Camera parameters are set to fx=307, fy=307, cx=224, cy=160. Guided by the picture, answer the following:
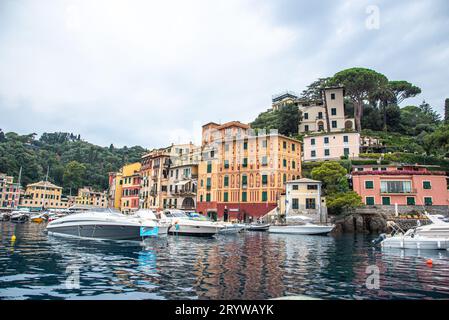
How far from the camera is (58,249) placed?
17.2 m

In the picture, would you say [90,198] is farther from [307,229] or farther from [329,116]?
[307,229]

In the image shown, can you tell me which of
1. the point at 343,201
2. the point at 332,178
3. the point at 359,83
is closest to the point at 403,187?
the point at 332,178

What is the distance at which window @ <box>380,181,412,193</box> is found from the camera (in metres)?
41.8

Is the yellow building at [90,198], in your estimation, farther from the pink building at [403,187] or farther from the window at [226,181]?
the pink building at [403,187]

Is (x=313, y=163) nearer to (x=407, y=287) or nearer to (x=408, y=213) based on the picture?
(x=408, y=213)

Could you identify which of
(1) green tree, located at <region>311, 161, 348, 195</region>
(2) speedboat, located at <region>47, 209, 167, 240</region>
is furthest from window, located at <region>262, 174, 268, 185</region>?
(2) speedboat, located at <region>47, 209, 167, 240</region>

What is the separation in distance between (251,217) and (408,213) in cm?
2166

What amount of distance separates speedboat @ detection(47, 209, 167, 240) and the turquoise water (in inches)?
108

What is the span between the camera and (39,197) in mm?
93312

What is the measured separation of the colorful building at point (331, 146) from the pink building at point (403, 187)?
12043 millimetres

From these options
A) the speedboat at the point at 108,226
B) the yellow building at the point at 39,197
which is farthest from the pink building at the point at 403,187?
the yellow building at the point at 39,197

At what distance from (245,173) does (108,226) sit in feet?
108

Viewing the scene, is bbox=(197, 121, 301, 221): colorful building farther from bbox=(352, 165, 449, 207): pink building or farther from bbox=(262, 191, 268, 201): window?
bbox=(352, 165, 449, 207): pink building
